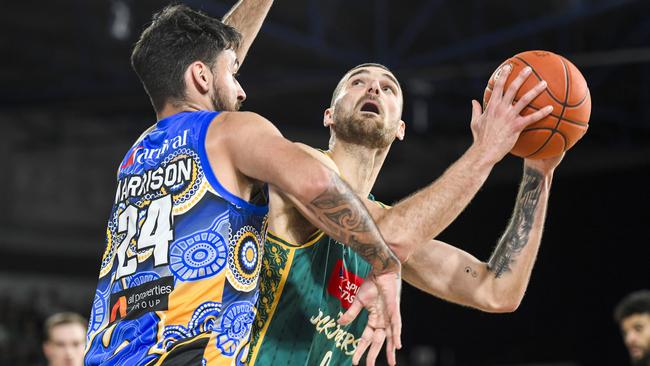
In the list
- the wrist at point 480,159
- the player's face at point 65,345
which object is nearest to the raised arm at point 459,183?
the wrist at point 480,159

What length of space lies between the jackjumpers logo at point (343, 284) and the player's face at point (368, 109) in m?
0.64

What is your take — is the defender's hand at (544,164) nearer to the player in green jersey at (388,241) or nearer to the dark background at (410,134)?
the player in green jersey at (388,241)

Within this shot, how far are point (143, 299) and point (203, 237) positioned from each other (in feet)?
0.99

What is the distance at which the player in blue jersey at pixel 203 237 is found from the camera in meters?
3.21

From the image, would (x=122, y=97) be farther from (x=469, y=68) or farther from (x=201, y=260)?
(x=201, y=260)

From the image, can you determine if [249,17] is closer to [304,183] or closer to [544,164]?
[544,164]

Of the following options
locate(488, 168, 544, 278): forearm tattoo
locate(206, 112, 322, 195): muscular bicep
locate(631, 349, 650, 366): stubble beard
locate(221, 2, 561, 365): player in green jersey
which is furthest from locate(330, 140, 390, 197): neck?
locate(631, 349, 650, 366): stubble beard

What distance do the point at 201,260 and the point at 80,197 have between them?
14.6m

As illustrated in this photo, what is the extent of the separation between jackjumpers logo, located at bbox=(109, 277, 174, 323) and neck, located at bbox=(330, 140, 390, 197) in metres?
1.45

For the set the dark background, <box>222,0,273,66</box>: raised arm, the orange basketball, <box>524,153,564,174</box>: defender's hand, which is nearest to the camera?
the orange basketball

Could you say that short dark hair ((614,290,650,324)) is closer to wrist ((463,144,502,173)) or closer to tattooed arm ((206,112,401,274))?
wrist ((463,144,502,173))

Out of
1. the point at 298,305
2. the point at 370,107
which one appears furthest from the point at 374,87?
the point at 298,305

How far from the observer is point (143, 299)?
129 inches

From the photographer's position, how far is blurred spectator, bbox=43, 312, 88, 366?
730cm
